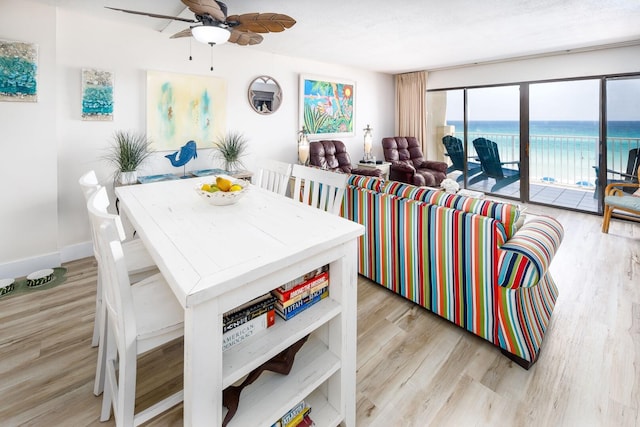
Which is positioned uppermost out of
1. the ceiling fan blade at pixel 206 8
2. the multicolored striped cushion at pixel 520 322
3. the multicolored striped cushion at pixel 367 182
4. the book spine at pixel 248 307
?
the ceiling fan blade at pixel 206 8

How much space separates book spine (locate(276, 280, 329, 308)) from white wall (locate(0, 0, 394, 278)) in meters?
2.88

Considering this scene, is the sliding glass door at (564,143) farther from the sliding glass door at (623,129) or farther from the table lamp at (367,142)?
the table lamp at (367,142)

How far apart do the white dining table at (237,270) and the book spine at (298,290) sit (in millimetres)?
61

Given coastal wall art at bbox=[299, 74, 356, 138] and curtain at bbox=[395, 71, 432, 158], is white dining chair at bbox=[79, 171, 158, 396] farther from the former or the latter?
curtain at bbox=[395, 71, 432, 158]

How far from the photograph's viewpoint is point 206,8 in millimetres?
1938

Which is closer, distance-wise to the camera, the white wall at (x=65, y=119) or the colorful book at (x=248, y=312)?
the colorful book at (x=248, y=312)

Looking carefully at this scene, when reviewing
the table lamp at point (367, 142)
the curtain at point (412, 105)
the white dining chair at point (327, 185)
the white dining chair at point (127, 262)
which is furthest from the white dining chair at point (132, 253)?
the curtain at point (412, 105)

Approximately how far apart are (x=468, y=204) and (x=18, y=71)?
11.8 feet

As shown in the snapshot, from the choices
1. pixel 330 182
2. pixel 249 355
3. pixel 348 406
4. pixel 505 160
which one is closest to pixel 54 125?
pixel 330 182

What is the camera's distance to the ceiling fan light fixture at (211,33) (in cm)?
206

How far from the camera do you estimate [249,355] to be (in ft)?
3.47

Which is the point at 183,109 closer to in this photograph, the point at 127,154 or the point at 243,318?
the point at 127,154

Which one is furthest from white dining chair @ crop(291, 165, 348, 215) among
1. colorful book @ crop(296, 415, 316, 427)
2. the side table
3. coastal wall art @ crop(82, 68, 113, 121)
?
the side table

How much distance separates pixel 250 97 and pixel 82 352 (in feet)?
11.2
